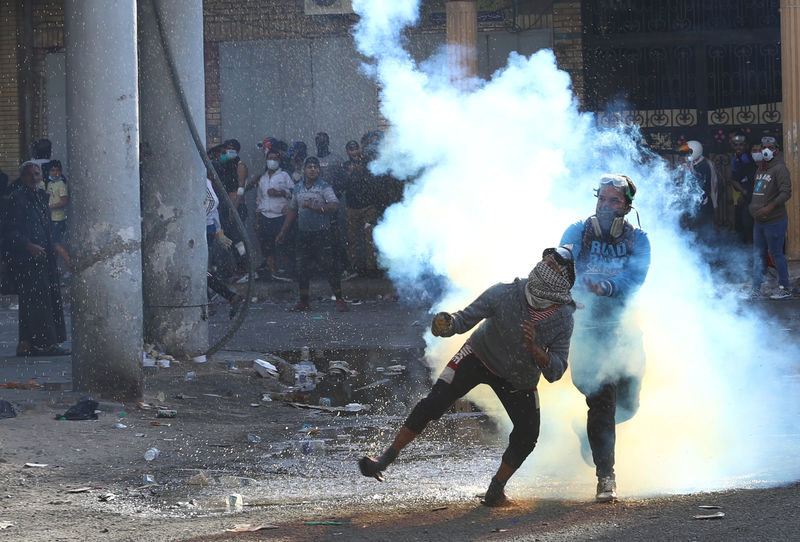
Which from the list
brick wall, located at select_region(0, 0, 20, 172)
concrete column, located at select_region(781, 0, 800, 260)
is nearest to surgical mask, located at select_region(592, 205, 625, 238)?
concrete column, located at select_region(781, 0, 800, 260)

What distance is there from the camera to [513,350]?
236 inches

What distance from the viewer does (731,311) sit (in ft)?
44.2

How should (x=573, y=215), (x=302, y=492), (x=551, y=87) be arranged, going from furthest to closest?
(x=551, y=87)
(x=573, y=215)
(x=302, y=492)

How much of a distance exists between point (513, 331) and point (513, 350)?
0.10m

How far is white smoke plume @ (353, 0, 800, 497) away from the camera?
7.14m

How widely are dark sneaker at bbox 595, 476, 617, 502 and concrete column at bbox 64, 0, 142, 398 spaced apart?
4.11 meters

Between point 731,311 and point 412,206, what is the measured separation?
5.61 meters

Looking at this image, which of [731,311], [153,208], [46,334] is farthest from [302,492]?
[731,311]

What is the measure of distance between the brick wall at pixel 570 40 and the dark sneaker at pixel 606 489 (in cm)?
1397

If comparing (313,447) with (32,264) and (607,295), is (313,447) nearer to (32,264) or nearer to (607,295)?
(607,295)

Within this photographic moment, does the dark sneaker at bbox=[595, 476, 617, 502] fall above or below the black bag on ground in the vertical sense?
below

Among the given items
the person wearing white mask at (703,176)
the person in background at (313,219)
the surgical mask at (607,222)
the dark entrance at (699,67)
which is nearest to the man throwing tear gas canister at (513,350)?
the surgical mask at (607,222)

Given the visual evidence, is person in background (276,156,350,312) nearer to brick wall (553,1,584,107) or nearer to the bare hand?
brick wall (553,1,584,107)

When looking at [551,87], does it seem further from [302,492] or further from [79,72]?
[302,492]
